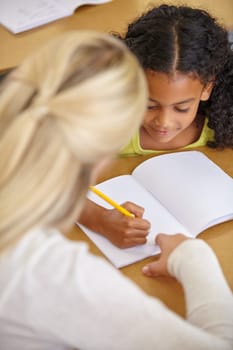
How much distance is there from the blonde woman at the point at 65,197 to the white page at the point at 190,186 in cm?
37

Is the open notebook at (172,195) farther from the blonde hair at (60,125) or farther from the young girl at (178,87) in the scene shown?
the blonde hair at (60,125)

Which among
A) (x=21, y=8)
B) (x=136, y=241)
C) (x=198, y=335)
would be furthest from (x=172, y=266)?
(x=21, y=8)

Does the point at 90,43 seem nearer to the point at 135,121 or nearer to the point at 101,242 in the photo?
the point at 135,121

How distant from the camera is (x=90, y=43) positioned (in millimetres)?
724

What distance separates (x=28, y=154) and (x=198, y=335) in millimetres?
358

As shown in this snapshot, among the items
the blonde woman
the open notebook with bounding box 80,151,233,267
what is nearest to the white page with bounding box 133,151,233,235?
the open notebook with bounding box 80,151,233,267

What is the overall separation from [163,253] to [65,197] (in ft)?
1.34

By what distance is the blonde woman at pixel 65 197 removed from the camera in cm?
66

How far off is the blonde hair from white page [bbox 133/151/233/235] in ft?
1.56

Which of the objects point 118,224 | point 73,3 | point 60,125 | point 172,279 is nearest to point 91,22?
point 73,3

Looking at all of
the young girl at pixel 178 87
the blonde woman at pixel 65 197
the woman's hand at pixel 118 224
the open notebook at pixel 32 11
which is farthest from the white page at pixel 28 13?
the blonde woman at pixel 65 197

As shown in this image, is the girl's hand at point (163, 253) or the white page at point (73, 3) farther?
the white page at point (73, 3)

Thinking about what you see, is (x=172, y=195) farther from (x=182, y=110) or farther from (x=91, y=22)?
(x=91, y=22)

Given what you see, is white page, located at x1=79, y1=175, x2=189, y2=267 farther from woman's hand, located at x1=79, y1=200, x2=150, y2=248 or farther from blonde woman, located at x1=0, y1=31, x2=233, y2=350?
blonde woman, located at x1=0, y1=31, x2=233, y2=350
